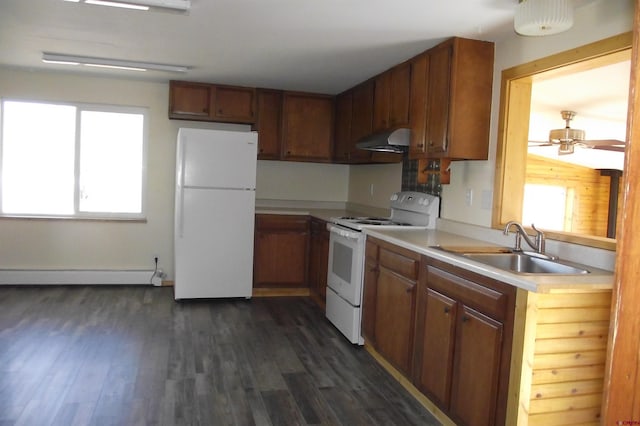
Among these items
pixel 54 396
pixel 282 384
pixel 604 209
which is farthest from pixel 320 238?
pixel 604 209

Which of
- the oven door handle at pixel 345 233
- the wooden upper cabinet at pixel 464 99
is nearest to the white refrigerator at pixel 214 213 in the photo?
the oven door handle at pixel 345 233

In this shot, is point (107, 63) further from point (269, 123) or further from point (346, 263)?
point (346, 263)

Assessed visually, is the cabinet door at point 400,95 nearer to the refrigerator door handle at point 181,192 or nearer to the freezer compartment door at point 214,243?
the freezer compartment door at point 214,243

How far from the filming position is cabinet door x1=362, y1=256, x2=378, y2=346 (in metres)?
3.48

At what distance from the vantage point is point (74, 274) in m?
5.23

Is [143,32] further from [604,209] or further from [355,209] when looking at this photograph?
[604,209]

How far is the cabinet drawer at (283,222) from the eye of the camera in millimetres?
5074

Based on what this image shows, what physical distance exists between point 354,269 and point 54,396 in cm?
205

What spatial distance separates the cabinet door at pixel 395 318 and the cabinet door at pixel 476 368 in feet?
1.76

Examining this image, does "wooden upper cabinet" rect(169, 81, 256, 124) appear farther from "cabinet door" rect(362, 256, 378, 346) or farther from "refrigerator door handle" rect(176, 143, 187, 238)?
"cabinet door" rect(362, 256, 378, 346)

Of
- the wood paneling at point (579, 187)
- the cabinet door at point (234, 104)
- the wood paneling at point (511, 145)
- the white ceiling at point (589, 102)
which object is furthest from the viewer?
the wood paneling at point (579, 187)

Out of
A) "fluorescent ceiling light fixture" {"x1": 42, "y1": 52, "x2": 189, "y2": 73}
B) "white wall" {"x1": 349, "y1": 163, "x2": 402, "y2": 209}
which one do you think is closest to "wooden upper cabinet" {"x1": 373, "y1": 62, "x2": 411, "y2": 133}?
"white wall" {"x1": 349, "y1": 163, "x2": 402, "y2": 209}

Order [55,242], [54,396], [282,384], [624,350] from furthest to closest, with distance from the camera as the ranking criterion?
[55,242] → [282,384] → [54,396] → [624,350]

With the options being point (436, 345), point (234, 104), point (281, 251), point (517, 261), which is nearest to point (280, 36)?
point (234, 104)
